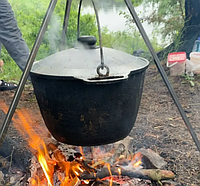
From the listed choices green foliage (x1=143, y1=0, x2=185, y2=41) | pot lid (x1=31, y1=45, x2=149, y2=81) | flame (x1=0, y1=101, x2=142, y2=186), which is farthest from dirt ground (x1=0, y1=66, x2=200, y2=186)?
green foliage (x1=143, y1=0, x2=185, y2=41)

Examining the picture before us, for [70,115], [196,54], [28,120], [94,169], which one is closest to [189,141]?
[94,169]

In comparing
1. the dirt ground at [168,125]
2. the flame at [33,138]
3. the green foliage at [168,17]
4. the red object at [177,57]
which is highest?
the green foliage at [168,17]

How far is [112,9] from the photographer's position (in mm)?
6848

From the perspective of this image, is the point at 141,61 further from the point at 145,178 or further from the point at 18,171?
the point at 18,171

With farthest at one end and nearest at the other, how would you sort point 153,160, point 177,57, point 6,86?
point 177,57, point 6,86, point 153,160

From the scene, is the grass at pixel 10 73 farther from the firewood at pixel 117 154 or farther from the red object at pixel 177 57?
the firewood at pixel 117 154

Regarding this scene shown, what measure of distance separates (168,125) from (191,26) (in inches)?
124

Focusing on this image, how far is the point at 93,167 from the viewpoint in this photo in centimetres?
201

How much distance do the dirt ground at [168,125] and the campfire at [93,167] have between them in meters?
0.24

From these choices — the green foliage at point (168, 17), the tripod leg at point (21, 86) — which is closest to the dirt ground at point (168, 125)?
the tripod leg at point (21, 86)

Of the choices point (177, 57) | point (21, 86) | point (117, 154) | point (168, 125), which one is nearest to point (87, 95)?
point (21, 86)

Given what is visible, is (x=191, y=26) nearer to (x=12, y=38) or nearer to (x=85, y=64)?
(x=12, y=38)

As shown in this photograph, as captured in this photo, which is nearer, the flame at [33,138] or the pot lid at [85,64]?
the pot lid at [85,64]

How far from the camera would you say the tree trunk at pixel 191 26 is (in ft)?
17.5
